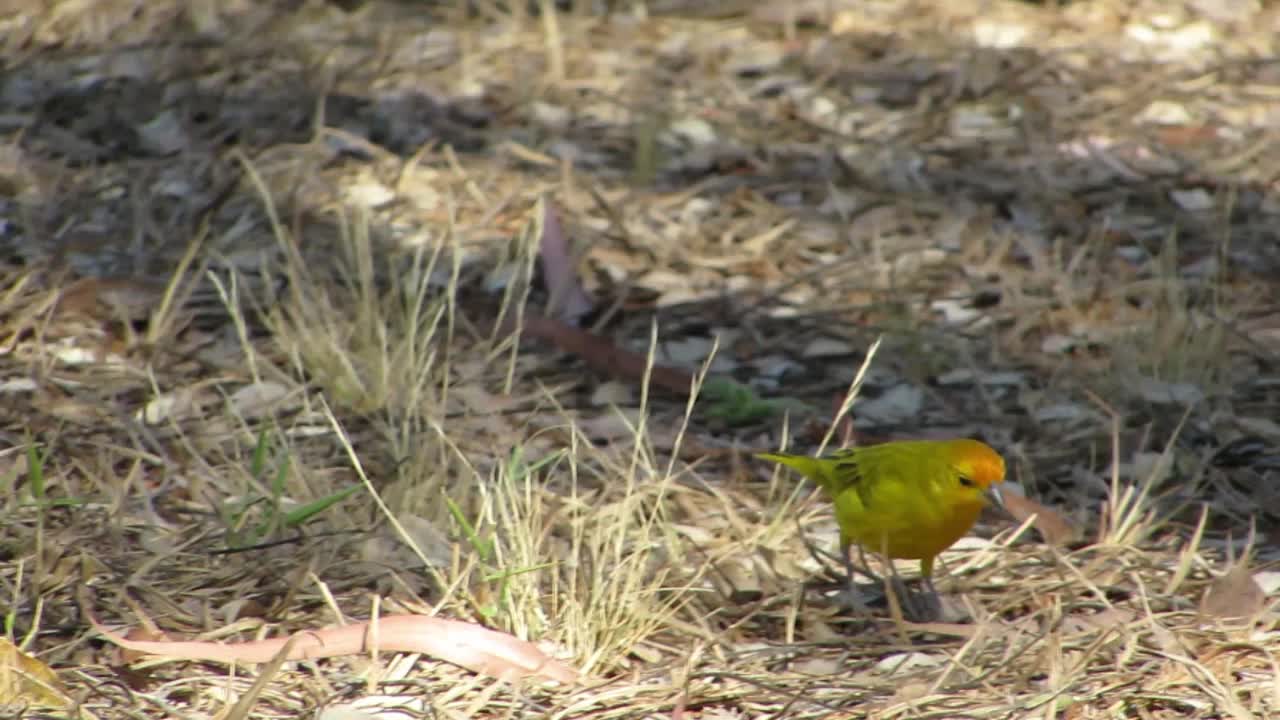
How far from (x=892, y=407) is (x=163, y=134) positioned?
2.57 metres

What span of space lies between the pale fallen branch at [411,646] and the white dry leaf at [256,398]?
1.01m

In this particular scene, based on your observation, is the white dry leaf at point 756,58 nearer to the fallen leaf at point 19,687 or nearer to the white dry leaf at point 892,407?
the white dry leaf at point 892,407

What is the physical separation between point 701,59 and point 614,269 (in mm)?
1598

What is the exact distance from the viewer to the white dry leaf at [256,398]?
150 inches

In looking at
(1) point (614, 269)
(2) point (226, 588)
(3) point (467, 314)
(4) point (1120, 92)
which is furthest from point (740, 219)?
(2) point (226, 588)

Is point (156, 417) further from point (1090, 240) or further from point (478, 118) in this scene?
point (1090, 240)

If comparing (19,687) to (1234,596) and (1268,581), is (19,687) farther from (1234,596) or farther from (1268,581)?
(1268,581)

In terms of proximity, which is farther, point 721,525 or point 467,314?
point 467,314

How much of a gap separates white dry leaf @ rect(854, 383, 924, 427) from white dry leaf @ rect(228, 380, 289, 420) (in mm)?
1365

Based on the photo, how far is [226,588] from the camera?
307cm

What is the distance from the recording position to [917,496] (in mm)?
2988

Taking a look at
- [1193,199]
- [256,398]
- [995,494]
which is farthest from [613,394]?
[1193,199]

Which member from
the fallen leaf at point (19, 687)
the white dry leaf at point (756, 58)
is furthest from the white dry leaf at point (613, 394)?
the white dry leaf at point (756, 58)

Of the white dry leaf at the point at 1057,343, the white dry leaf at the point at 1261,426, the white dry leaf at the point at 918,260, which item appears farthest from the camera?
the white dry leaf at the point at 918,260
